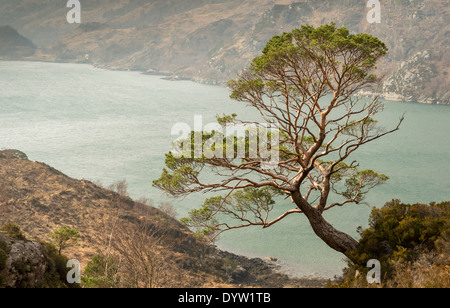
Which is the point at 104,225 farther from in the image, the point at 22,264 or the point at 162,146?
the point at 162,146

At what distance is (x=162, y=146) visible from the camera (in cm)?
5025

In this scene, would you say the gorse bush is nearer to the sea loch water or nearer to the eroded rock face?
the eroded rock face

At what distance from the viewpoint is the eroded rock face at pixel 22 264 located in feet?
26.5

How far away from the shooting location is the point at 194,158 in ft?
31.2

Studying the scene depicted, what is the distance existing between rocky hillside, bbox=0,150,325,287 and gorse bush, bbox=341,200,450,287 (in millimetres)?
8901

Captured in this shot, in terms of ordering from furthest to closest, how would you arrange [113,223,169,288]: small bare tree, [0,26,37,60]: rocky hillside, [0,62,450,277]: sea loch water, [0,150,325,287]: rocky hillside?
1. [0,26,37,60]: rocky hillside
2. [0,62,450,277]: sea loch water
3. [0,150,325,287]: rocky hillside
4. [113,223,169,288]: small bare tree

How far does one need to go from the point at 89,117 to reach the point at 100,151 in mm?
22515

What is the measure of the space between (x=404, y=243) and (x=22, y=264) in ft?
29.1

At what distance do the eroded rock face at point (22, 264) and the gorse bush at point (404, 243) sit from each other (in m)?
6.79

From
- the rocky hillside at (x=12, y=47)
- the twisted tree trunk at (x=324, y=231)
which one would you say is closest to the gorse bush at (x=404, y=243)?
the twisted tree trunk at (x=324, y=231)

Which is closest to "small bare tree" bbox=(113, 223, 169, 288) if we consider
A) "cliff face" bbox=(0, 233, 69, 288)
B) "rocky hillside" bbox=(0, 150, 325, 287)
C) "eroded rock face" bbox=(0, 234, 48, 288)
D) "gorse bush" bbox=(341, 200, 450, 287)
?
"cliff face" bbox=(0, 233, 69, 288)

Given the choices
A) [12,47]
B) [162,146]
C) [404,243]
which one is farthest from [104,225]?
[12,47]

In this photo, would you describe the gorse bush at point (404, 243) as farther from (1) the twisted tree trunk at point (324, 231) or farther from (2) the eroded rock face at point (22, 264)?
(2) the eroded rock face at point (22, 264)

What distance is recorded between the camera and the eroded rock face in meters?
8.07
